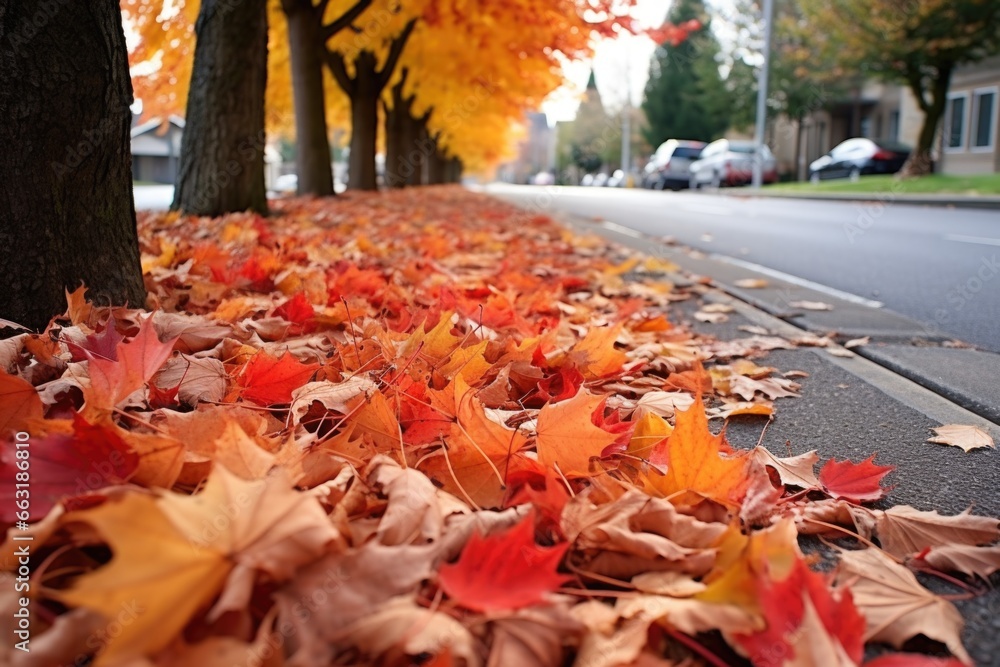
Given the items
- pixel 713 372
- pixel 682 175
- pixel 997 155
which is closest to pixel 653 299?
pixel 713 372

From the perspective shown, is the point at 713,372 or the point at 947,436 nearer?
the point at 947,436

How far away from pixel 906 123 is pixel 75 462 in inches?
1453

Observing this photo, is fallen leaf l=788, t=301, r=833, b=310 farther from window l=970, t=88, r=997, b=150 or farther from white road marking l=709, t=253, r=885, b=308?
window l=970, t=88, r=997, b=150

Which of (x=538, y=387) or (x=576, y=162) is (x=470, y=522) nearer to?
(x=538, y=387)

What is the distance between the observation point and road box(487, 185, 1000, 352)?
467 centimetres

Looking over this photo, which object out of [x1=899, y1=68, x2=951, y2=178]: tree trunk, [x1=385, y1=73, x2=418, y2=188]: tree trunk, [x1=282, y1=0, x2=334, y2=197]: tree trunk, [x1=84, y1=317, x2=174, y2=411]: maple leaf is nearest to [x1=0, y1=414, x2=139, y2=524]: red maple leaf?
[x1=84, y1=317, x2=174, y2=411]: maple leaf

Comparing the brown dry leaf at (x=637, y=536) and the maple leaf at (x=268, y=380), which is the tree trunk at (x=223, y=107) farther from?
the brown dry leaf at (x=637, y=536)

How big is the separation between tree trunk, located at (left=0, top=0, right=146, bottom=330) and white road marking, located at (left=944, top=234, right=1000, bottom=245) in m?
8.17

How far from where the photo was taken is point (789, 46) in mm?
39688

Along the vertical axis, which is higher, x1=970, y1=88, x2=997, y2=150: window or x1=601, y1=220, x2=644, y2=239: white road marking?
x1=970, y1=88, x2=997, y2=150: window

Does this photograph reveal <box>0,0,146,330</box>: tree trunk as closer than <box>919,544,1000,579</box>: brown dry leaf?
No

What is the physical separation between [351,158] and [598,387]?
14992mm

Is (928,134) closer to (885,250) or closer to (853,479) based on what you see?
(885,250)

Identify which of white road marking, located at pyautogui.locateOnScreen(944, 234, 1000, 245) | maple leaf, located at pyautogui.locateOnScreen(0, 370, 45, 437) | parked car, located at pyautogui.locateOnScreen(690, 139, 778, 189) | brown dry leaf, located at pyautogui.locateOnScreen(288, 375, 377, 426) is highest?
parked car, located at pyautogui.locateOnScreen(690, 139, 778, 189)
